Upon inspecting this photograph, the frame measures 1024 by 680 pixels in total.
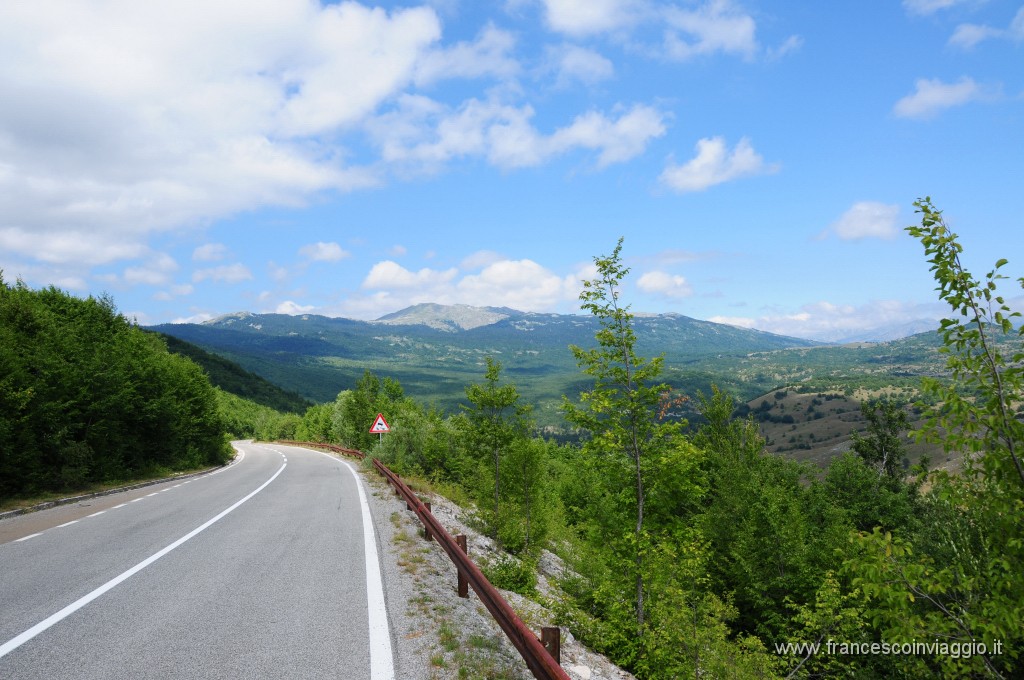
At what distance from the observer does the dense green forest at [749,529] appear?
16.5 feet

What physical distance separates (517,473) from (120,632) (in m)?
16.5

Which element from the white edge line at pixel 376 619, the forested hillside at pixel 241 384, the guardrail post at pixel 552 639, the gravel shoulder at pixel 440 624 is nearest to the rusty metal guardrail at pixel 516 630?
the guardrail post at pixel 552 639

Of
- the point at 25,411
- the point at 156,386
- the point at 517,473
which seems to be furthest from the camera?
the point at 156,386

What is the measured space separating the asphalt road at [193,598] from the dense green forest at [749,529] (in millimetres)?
4551

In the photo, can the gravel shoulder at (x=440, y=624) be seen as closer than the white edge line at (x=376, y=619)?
No

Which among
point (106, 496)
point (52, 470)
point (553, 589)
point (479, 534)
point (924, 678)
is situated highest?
point (52, 470)

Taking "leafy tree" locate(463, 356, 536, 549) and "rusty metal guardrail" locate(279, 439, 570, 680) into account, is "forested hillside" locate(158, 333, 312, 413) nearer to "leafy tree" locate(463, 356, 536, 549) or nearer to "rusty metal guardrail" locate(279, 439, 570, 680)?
"leafy tree" locate(463, 356, 536, 549)

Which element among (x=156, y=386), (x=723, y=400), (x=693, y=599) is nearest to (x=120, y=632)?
(x=693, y=599)

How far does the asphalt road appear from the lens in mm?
4859

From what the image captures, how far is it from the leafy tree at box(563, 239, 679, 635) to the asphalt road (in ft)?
18.7

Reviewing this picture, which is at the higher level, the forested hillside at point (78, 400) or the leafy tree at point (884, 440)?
the forested hillside at point (78, 400)

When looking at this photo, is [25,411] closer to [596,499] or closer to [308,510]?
[308,510]

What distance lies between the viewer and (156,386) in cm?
2911

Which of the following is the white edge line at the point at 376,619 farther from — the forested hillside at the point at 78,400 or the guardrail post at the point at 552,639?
the forested hillside at the point at 78,400
